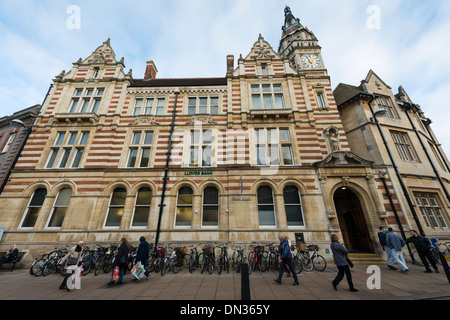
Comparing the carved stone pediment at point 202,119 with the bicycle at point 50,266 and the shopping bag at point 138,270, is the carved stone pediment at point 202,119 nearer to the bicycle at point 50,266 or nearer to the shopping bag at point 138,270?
the shopping bag at point 138,270

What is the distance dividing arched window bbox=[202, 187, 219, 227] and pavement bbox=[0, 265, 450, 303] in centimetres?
329

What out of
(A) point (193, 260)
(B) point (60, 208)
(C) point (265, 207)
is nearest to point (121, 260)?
(A) point (193, 260)

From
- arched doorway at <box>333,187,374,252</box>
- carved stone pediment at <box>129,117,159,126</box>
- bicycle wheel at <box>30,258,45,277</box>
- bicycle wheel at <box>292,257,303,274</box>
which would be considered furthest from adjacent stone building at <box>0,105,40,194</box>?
arched doorway at <box>333,187,374,252</box>

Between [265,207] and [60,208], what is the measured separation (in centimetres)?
1328

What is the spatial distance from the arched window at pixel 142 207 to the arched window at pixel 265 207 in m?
7.20

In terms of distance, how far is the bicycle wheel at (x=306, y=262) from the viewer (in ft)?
26.9

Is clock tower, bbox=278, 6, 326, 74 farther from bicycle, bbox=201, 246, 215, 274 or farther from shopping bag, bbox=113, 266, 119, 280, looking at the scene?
shopping bag, bbox=113, 266, 119, 280

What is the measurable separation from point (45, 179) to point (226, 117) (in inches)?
523

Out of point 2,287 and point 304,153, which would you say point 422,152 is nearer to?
point 304,153

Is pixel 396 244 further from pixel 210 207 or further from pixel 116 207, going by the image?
pixel 116 207

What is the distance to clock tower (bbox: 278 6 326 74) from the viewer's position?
1598cm

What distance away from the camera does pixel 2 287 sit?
20.7 ft

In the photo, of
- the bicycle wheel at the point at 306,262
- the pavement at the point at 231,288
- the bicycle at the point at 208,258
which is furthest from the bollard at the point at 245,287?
the bicycle wheel at the point at 306,262
